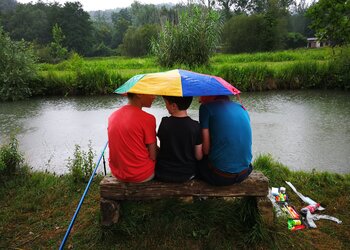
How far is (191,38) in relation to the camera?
909cm

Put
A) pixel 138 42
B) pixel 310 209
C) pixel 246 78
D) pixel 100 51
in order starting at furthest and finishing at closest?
pixel 100 51 → pixel 138 42 → pixel 246 78 → pixel 310 209

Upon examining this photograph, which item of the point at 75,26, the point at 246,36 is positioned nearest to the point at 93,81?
the point at 246,36

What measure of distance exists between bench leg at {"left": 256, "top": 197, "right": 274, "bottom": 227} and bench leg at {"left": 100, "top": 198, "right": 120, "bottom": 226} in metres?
1.08

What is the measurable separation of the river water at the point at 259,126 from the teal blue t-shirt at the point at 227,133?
6.77 ft

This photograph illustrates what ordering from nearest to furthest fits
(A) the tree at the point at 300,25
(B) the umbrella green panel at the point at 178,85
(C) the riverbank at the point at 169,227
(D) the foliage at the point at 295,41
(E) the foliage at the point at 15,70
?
(B) the umbrella green panel at the point at 178,85, (C) the riverbank at the point at 169,227, (E) the foliage at the point at 15,70, (D) the foliage at the point at 295,41, (A) the tree at the point at 300,25

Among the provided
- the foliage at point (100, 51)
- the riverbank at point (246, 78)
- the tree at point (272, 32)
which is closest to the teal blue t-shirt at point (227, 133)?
the riverbank at point (246, 78)

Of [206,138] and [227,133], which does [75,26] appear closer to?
[206,138]

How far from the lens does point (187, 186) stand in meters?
2.20

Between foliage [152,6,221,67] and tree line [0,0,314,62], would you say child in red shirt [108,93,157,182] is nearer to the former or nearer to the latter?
foliage [152,6,221,67]

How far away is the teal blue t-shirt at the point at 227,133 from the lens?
2021 millimetres

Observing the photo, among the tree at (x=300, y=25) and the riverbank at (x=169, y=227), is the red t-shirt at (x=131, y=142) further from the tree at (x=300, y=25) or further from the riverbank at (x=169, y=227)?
the tree at (x=300, y=25)

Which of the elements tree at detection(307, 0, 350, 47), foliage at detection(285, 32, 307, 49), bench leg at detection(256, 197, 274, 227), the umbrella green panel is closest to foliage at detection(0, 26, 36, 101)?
the umbrella green panel

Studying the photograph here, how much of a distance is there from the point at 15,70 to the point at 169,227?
28.6 ft

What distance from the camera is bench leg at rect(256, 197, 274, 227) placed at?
2.24 meters
